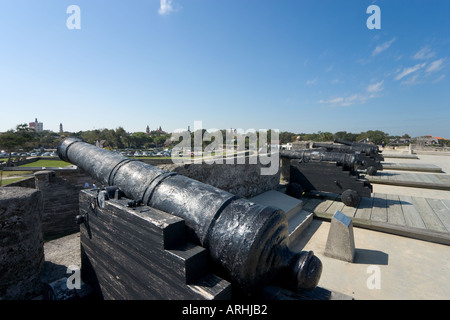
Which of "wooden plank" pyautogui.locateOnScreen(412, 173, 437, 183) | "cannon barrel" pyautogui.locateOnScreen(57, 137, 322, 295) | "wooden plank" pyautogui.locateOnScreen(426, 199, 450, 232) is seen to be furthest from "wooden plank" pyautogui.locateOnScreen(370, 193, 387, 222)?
"cannon barrel" pyautogui.locateOnScreen(57, 137, 322, 295)

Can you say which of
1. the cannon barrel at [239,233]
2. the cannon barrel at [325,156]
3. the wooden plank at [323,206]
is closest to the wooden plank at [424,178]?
the cannon barrel at [325,156]

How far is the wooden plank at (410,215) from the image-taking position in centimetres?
387

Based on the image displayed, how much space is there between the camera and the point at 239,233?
125 centimetres

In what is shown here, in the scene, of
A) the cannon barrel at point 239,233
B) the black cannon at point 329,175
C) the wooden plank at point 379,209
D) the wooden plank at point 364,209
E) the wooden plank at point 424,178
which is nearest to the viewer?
the cannon barrel at point 239,233

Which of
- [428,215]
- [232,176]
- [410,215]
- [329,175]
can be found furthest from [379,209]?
[232,176]

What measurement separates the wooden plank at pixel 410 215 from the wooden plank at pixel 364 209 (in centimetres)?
58

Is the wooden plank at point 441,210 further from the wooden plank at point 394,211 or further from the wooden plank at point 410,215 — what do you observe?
the wooden plank at point 394,211

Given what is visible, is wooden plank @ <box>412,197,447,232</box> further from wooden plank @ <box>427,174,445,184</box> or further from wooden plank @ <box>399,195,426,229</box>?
wooden plank @ <box>427,174,445,184</box>

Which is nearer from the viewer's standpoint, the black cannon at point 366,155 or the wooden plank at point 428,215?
the wooden plank at point 428,215

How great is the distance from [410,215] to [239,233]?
467 centimetres

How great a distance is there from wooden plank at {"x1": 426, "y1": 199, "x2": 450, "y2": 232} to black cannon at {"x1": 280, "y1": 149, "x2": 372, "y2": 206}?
119 cm
